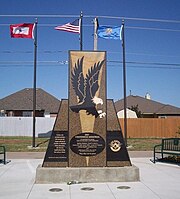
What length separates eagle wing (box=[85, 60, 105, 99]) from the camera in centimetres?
913

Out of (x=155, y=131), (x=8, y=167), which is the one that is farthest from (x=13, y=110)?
(x=8, y=167)

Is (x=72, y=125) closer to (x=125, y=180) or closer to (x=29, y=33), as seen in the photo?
(x=125, y=180)

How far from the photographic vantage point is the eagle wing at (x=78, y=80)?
9.10 metres

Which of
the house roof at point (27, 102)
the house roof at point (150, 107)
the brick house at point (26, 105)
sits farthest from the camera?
the house roof at point (150, 107)

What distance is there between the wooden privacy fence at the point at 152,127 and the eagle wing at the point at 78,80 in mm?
25485

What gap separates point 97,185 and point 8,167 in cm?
459

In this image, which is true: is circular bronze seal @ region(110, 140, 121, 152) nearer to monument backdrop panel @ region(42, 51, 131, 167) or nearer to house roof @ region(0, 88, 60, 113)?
monument backdrop panel @ region(42, 51, 131, 167)

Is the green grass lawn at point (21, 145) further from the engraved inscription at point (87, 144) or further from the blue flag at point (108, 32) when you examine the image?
the engraved inscription at point (87, 144)

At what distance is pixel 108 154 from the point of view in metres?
8.91

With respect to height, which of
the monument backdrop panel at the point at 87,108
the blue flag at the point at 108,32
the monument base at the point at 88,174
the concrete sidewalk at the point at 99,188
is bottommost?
the concrete sidewalk at the point at 99,188

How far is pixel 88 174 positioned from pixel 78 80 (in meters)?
2.66

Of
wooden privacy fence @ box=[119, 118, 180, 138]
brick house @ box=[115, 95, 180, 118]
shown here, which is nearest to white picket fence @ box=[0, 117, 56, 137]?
wooden privacy fence @ box=[119, 118, 180, 138]

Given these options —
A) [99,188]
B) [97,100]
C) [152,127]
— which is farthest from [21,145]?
[152,127]

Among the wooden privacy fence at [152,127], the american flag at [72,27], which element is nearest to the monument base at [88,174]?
the american flag at [72,27]
